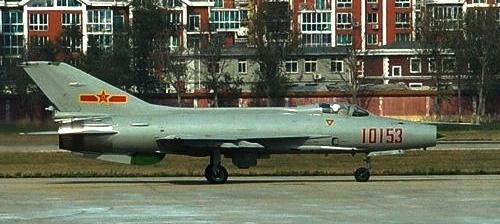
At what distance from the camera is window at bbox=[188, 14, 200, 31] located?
99.0 metres

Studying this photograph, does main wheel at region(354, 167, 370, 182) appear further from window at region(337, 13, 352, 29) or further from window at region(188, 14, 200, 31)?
window at region(337, 13, 352, 29)

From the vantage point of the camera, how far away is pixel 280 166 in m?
36.7

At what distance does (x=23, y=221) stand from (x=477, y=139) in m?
42.1

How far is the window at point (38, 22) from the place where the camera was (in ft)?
335

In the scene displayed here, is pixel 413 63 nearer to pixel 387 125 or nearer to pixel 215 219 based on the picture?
pixel 387 125

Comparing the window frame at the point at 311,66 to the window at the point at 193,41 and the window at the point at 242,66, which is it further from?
the window at the point at 193,41

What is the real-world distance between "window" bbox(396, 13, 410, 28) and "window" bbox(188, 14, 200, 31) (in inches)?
903

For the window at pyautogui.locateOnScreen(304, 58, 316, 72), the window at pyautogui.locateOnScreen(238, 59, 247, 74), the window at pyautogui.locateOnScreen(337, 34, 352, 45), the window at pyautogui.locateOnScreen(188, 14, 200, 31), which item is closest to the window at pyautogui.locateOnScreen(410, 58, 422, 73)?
the window at pyautogui.locateOnScreen(337, 34, 352, 45)

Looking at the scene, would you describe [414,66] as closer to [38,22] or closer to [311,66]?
[311,66]

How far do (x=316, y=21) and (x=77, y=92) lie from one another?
88.8 metres

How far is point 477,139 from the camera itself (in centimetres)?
5778

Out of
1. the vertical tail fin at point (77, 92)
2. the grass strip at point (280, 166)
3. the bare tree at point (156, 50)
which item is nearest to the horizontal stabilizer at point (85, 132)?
the vertical tail fin at point (77, 92)

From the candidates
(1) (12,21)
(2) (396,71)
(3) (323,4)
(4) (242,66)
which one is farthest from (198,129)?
(3) (323,4)

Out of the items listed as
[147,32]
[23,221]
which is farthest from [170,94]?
[23,221]
